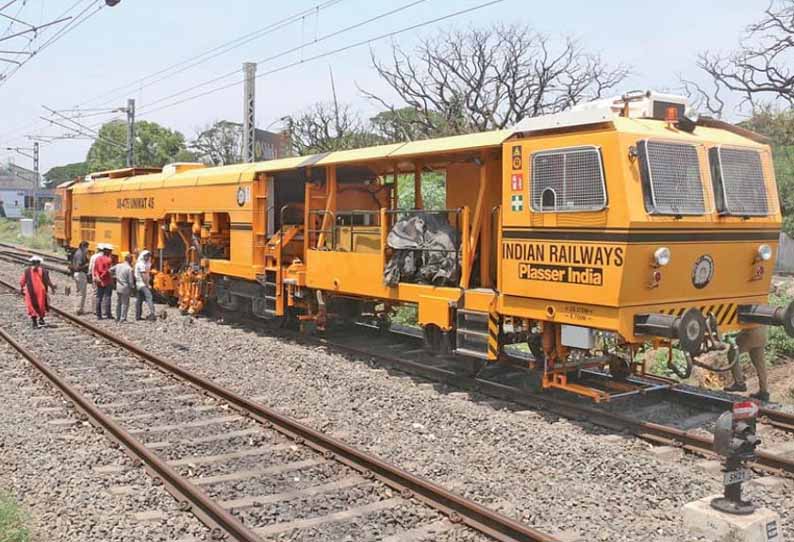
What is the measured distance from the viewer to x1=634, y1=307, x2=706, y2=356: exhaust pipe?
763 centimetres

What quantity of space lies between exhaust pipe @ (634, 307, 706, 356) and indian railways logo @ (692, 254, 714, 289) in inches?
22.9

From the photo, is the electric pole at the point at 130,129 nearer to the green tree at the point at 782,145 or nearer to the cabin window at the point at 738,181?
the green tree at the point at 782,145

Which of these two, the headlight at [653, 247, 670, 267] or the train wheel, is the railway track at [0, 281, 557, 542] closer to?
the train wheel

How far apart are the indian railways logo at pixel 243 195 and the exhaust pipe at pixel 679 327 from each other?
27.6 feet

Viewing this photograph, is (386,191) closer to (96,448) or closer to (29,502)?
(96,448)

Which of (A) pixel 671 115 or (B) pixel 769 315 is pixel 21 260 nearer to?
(A) pixel 671 115

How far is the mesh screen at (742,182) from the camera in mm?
8555

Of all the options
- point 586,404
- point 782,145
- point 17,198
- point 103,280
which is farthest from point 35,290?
point 17,198

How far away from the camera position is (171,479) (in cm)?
652

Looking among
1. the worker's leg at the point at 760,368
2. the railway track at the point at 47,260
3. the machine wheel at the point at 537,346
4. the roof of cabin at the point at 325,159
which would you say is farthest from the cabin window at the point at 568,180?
the railway track at the point at 47,260

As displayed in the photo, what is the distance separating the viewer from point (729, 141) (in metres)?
8.80

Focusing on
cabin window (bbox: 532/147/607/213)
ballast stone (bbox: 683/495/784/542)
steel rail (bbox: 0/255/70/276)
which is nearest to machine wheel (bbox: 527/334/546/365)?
cabin window (bbox: 532/147/607/213)

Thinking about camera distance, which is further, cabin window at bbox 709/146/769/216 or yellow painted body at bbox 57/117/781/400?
cabin window at bbox 709/146/769/216

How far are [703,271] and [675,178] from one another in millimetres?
1117
